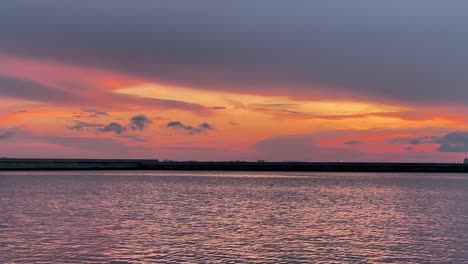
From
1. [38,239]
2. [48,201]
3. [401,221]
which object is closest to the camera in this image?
[38,239]

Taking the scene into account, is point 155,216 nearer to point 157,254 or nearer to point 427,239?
point 157,254

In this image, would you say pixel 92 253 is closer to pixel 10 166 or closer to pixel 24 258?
pixel 24 258

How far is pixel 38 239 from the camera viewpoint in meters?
30.9

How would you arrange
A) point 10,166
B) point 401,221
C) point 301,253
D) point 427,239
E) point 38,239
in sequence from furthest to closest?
1. point 10,166
2. point 401,221
3. point 427,239
4. point 38,239
5. point 301,253

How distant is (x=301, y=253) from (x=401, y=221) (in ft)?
58.6

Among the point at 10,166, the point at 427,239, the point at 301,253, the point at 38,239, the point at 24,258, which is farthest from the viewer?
the point at 10,166

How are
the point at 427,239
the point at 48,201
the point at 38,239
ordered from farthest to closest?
the point at 48,201
the point at 427,239
the point at 38,239

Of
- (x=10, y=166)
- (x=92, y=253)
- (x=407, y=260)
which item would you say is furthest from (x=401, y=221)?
(x=10, y=166)

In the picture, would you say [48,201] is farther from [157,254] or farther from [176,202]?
[157,254]

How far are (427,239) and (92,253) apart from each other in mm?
19419

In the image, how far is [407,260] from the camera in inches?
1041

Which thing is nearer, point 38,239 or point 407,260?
point 407,260

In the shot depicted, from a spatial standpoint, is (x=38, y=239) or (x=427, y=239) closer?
(x=38, y=239)

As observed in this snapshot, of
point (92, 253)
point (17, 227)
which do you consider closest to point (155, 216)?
point (17, 227)
